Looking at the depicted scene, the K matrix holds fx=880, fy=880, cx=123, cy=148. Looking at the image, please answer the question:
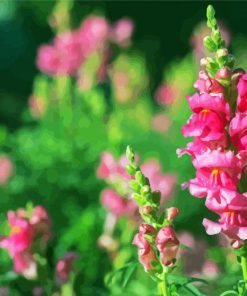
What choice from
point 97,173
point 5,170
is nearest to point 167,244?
point 97,173

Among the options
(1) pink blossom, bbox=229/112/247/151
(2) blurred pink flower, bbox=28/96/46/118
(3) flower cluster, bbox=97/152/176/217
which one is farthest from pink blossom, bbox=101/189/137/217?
(2) blurred pink flower, bbox=28/96/46/118

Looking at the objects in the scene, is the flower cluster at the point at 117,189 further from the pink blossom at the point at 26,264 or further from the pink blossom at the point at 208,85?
the pink blossom at the point at 208,85

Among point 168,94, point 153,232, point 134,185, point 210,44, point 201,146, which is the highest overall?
point 168,94

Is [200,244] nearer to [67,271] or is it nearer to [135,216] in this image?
[135,216]

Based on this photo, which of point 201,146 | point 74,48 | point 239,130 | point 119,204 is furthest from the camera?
point 74,48

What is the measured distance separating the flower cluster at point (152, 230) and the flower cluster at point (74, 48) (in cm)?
387

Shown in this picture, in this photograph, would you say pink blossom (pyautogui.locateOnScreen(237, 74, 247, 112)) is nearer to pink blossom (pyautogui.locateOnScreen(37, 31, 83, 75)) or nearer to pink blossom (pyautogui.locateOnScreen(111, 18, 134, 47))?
pink blossom (pyautogui.locateOnScreen(37, 31, 83, 75))

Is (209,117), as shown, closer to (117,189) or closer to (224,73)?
(224,73)

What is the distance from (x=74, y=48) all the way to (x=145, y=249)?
400 centimetres

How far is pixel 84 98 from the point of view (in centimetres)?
619

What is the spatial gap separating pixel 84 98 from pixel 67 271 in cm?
334

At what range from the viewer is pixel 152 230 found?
2.38 metres

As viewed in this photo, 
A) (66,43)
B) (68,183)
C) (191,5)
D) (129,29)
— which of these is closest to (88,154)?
(68,183)

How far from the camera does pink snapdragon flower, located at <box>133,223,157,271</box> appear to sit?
7.75 ft
